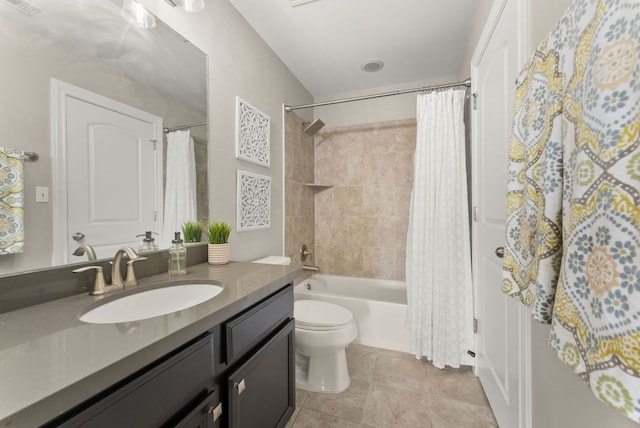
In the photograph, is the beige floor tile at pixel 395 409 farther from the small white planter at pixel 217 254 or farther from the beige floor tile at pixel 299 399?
the small white planter at pixel 217 254

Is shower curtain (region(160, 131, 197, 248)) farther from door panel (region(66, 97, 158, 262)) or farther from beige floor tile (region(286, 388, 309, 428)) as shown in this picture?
beige floor tile (region(286, 388, 309, 428))

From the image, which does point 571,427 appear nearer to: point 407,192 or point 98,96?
point 98,96

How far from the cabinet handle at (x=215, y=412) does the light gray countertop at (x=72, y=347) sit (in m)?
0.26

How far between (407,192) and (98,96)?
2.44 m

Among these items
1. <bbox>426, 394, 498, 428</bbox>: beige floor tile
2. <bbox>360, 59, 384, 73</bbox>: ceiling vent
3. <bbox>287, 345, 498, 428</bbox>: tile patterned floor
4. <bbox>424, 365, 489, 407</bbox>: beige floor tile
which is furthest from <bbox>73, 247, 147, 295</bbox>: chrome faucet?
<bbox>360, 59, 384, 73</bbox>: ceiling vent

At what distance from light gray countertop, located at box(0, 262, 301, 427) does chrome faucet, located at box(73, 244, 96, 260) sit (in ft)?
0.47

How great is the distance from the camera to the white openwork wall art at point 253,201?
1752 mm

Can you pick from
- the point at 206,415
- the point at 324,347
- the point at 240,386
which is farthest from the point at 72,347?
the point at 324,347

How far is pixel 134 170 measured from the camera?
1.09 m

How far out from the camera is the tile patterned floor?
1398mm

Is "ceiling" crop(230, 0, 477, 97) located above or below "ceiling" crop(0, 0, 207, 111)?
above

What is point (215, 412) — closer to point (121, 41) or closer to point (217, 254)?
point (217, 254)

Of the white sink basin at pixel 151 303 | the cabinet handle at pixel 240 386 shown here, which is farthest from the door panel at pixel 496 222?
the white sink basin at pixel 151 303

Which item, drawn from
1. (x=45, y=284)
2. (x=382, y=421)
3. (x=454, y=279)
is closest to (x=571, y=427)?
(x=382, y=421)
